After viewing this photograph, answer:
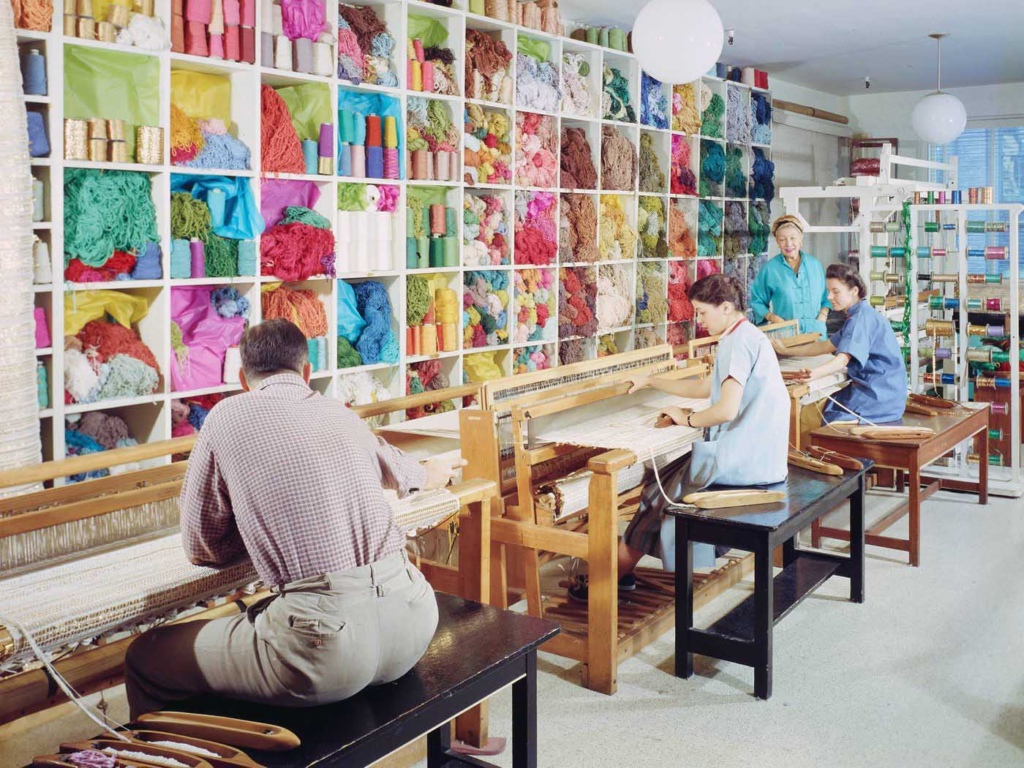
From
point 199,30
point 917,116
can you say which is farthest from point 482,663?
point 917,116

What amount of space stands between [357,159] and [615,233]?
2.26 metres

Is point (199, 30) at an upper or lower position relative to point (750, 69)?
lower

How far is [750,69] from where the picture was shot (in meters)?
7.98

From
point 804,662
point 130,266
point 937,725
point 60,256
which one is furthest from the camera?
point 130,266

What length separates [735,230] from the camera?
7.98 m

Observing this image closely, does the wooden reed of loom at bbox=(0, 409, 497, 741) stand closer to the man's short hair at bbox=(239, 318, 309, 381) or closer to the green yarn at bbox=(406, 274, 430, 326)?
the man's short hair at bbox=(239, 318, 309, 381)

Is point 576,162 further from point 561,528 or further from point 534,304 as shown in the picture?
point 561,528

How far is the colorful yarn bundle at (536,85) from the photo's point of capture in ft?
19.0

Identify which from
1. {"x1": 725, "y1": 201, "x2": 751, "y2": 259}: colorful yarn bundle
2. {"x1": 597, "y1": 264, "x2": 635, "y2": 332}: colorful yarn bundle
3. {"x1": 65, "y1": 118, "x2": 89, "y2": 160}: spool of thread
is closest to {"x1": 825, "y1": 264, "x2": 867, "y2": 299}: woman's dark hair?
{"x1": 597, "y1": 264, "x2": 635, "y2": 332}: colorful yarn bundle

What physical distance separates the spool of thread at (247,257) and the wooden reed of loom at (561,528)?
54.4 inches

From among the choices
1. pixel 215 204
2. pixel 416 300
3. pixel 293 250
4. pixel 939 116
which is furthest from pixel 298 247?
pixel 939 116

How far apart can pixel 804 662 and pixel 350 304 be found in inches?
101

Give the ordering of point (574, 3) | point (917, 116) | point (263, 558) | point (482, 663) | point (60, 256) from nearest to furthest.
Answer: point (263, 558) → point (482, 663) → point (60, 256) → point (574, 3) → point (917, 116)

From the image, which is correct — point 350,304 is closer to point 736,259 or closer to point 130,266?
point 130,266
